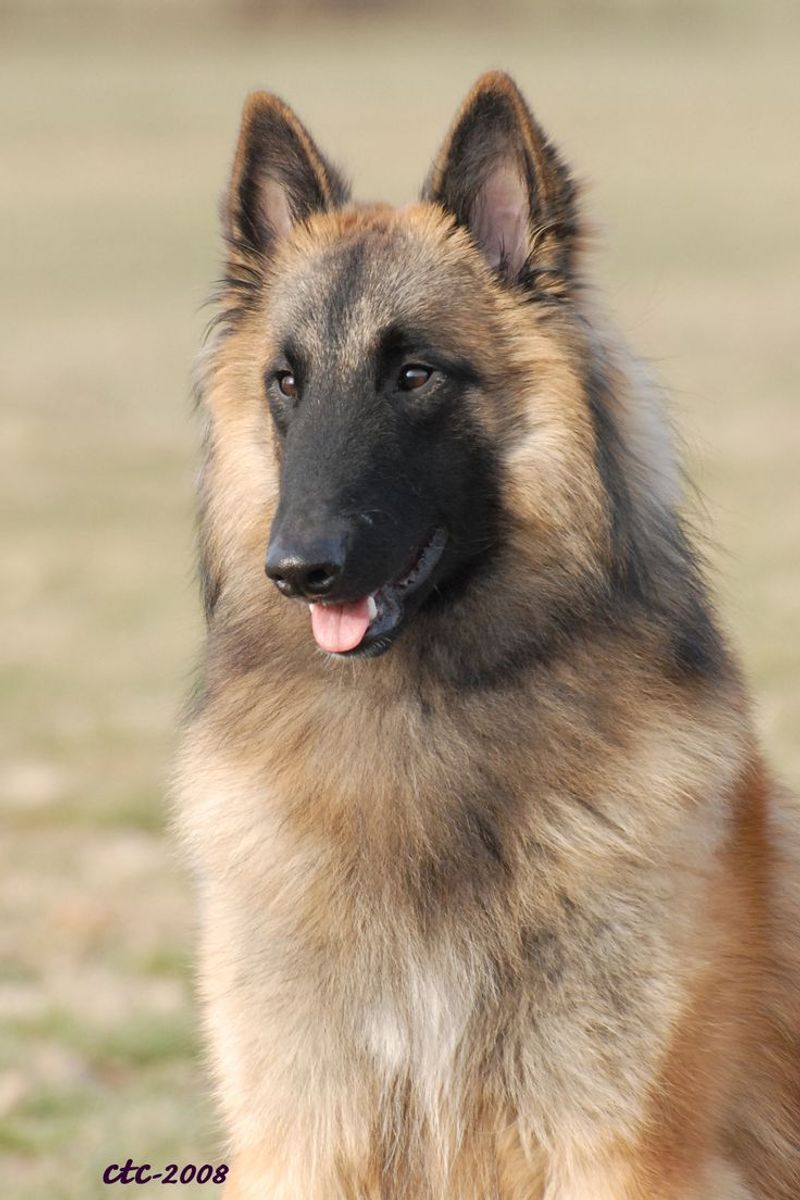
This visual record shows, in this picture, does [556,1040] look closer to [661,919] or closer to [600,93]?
[661,919]

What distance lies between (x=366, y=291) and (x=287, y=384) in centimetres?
26

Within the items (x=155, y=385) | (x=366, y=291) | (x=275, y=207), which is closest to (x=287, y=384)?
(x=366, y=291)

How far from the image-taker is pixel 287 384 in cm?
366

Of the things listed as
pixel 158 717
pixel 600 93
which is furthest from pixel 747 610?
pixel 600 93

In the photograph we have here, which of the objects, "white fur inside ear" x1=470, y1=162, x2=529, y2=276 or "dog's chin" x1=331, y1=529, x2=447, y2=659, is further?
"white fur inside ear" x1=470, y1=162, x2=529, y2=276

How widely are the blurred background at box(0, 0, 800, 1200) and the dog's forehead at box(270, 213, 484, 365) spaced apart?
0.39 meters

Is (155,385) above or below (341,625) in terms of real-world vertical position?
below

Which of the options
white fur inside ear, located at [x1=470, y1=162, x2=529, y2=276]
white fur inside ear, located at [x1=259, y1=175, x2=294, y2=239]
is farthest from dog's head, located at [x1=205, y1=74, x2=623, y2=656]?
white fur inside ear, located at [x1=259, y1=175, x2=294, y2=239]

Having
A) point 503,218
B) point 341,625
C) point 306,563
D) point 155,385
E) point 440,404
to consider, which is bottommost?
point 155,385

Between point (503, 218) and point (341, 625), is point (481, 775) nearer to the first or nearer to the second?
point (341, 625)

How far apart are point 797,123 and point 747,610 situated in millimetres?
33684

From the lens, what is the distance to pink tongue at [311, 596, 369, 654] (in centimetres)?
344

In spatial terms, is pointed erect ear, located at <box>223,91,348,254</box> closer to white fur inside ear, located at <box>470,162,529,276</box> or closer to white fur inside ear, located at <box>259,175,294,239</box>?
white fur inside ear, located at <box>259,175,294,239</box>

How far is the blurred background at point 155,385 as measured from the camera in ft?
17.1
